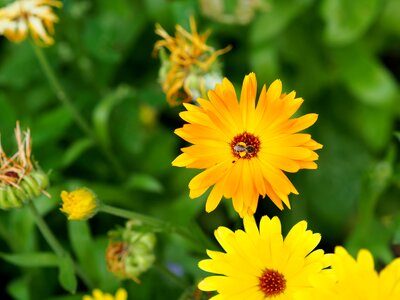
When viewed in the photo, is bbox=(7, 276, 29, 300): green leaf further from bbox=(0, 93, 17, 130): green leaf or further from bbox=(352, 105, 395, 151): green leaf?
bbox=(352, 105, 395, 151): green leaf

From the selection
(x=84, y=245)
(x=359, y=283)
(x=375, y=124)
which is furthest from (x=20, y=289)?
(x=375, y=124)

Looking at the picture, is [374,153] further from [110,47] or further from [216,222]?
[110,47]

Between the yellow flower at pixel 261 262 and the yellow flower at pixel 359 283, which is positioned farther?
the yellow flower at pixel 261 262

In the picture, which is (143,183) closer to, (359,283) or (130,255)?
(130,255)

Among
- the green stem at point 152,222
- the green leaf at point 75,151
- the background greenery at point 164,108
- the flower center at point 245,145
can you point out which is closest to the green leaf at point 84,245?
the background greenery at point 164,108

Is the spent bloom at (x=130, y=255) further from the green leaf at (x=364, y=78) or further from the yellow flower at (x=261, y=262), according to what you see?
the green leaf at (x=364, y=78)

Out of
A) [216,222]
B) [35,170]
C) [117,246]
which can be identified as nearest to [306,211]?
[216,222]
